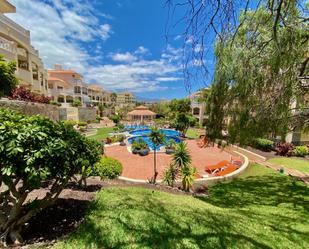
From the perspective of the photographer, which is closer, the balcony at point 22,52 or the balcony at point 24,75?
the balcony at point 24,75

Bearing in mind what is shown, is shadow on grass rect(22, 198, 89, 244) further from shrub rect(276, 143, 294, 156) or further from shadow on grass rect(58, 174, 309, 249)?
shrub rect(276, 143, 294, 156)

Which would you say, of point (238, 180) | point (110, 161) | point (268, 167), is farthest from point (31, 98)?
point (268, 167)

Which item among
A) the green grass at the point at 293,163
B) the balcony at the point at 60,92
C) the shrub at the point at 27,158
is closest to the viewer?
the shrub at the point at 27,158

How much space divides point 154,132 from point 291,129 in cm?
807

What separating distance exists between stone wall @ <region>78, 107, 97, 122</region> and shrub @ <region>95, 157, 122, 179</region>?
1315 inches

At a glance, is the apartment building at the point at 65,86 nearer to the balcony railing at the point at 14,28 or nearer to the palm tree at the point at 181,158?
the balcony railing at the point at 14,28

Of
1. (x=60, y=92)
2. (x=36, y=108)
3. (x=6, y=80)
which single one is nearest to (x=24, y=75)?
(x=36, y=108)

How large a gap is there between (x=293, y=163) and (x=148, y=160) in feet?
41.0

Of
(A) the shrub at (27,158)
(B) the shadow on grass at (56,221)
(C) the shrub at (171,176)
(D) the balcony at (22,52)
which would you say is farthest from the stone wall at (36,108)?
(C) the shrub at (171,176)

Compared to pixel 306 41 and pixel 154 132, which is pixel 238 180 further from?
pixel 306 41

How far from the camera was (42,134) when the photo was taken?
2846 millimetres

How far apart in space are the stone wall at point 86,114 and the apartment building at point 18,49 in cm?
1493

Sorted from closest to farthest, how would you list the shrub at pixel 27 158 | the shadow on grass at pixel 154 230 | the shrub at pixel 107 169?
the shrub at pixel 27 158, the shadow on grass at pixel 154 230, the shrub at pixel 107 169

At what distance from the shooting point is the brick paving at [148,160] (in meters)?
13.1
